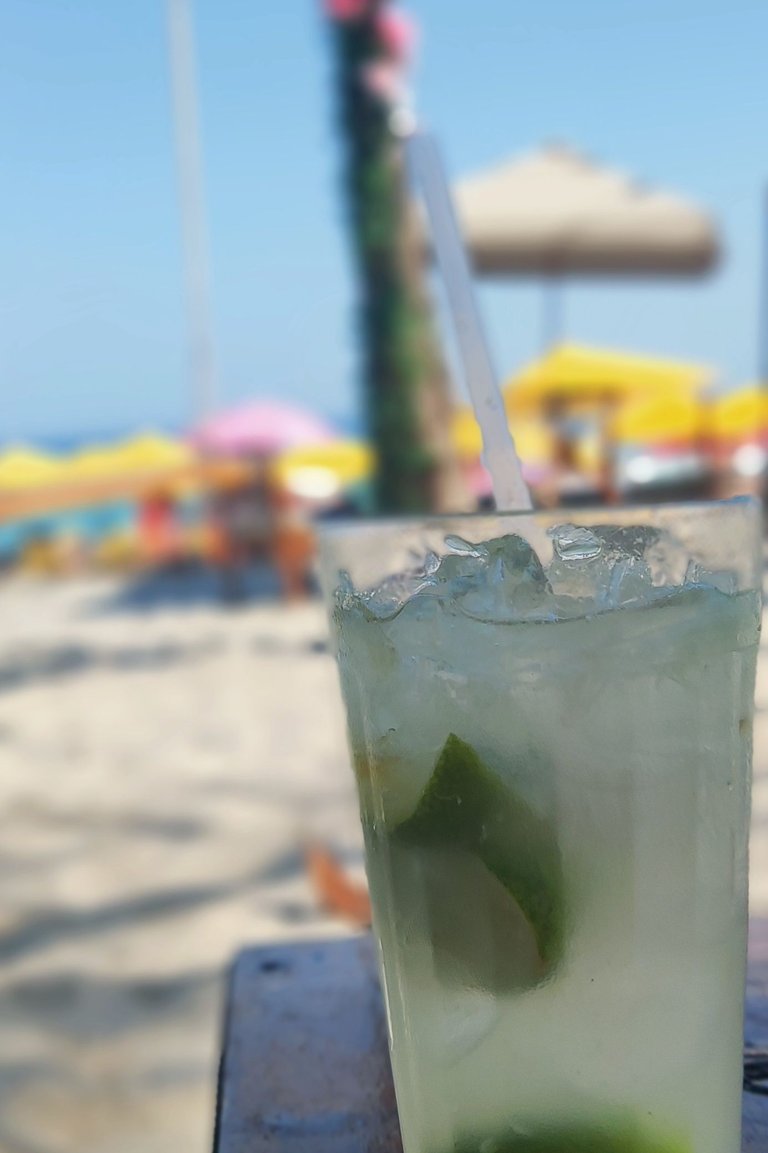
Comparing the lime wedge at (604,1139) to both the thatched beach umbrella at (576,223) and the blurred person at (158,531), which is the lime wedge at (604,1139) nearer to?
the thatched beach umbrella at (576,223)

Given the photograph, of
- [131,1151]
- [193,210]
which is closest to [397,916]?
[131,1151]

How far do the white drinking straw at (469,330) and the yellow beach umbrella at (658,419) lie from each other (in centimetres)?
924

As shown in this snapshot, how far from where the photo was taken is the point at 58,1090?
2006 millimetres

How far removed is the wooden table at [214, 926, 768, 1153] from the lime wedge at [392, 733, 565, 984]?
19cm

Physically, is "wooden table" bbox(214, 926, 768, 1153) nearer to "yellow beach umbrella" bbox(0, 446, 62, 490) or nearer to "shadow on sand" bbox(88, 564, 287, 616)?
Result: "shadow on sand" bbox(88, 564, 287, 616)

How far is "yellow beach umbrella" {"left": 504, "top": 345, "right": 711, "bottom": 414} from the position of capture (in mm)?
9031

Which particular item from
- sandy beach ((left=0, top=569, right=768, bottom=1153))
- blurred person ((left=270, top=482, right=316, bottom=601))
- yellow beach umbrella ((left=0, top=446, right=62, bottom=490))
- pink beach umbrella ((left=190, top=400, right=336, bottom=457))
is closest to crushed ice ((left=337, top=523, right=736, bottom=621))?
sandy beach ((left=0, top=569, right=768, bottom=1153))

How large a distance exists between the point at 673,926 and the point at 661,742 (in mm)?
101

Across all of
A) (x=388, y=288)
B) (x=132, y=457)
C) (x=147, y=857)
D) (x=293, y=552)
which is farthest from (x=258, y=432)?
(x=147, y=857)

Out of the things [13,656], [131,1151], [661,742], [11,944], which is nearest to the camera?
[661,742]

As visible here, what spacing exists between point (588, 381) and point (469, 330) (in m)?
8.45

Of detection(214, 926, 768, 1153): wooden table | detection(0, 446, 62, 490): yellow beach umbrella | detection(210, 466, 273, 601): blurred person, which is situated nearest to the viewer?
detection(214, 926, 768, 1153): wooden table

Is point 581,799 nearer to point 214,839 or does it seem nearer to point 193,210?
point 214,839

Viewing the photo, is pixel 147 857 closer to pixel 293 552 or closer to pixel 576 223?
pixel 293 552
